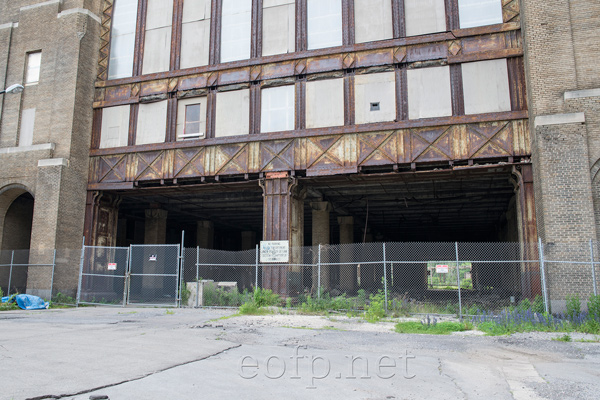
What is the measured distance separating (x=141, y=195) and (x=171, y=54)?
7.37 meters

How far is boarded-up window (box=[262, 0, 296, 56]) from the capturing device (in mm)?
20750

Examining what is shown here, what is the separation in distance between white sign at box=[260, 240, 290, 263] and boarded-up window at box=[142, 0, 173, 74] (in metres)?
10.0

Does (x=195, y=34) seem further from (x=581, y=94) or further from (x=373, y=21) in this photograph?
(x=581, y=94)

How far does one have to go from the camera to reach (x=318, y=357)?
8633 mm

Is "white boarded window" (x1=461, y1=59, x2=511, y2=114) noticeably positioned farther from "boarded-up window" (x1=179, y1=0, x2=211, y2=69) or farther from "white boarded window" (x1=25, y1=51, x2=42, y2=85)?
"white boarded window" (x1=25, y1=51, x2=42, y2=85)

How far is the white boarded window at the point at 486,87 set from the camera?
17844mm

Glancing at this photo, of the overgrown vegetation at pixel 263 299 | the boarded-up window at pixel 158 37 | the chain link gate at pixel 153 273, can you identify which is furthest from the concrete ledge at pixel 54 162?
the overgrown vegetation at pixel 263 299

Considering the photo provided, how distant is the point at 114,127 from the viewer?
22.7 meters

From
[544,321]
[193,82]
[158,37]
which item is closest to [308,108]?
[193,82]

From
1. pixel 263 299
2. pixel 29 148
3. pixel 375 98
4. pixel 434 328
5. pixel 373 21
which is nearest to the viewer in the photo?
pixel 434 328

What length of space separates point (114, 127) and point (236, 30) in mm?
7496

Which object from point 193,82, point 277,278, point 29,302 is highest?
point 193,82

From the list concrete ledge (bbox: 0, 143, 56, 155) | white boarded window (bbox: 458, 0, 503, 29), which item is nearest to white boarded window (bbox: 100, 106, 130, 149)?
concrete ledge (bbox: 0, 143, 56, 155)

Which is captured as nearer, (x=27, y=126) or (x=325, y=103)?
(x=325, y=103)
